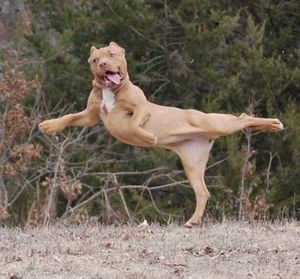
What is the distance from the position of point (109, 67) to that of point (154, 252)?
1708mm

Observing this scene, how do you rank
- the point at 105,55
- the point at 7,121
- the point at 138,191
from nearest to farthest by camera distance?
the point at 105,55
the point at 7,121
the point at 138,191

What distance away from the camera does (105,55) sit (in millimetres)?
8727

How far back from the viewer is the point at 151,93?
A: 17469 millimetres

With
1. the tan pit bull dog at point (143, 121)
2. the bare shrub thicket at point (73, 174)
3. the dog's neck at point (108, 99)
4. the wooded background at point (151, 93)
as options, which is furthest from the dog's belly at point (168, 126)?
the wooded background at point (151, 93)

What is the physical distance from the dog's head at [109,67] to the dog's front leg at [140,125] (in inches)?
11.2

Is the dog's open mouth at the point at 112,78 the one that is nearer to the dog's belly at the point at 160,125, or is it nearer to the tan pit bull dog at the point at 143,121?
the tan pit bull dog at the point at 143,121

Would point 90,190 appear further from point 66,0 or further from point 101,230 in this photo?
point 101,230

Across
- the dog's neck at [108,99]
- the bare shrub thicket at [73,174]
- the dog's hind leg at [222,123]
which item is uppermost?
the dog's neck at [108,99]

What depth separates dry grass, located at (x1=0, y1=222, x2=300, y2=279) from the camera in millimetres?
7305

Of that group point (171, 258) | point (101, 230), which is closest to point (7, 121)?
point (101, 230)

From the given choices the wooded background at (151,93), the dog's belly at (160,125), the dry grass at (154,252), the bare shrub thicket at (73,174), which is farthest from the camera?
the wooded background at (151,93)

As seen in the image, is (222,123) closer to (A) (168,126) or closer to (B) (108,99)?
(A) (168,126)

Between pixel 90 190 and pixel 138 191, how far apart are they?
85cm

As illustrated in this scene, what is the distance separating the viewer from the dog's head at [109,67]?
8695mm
